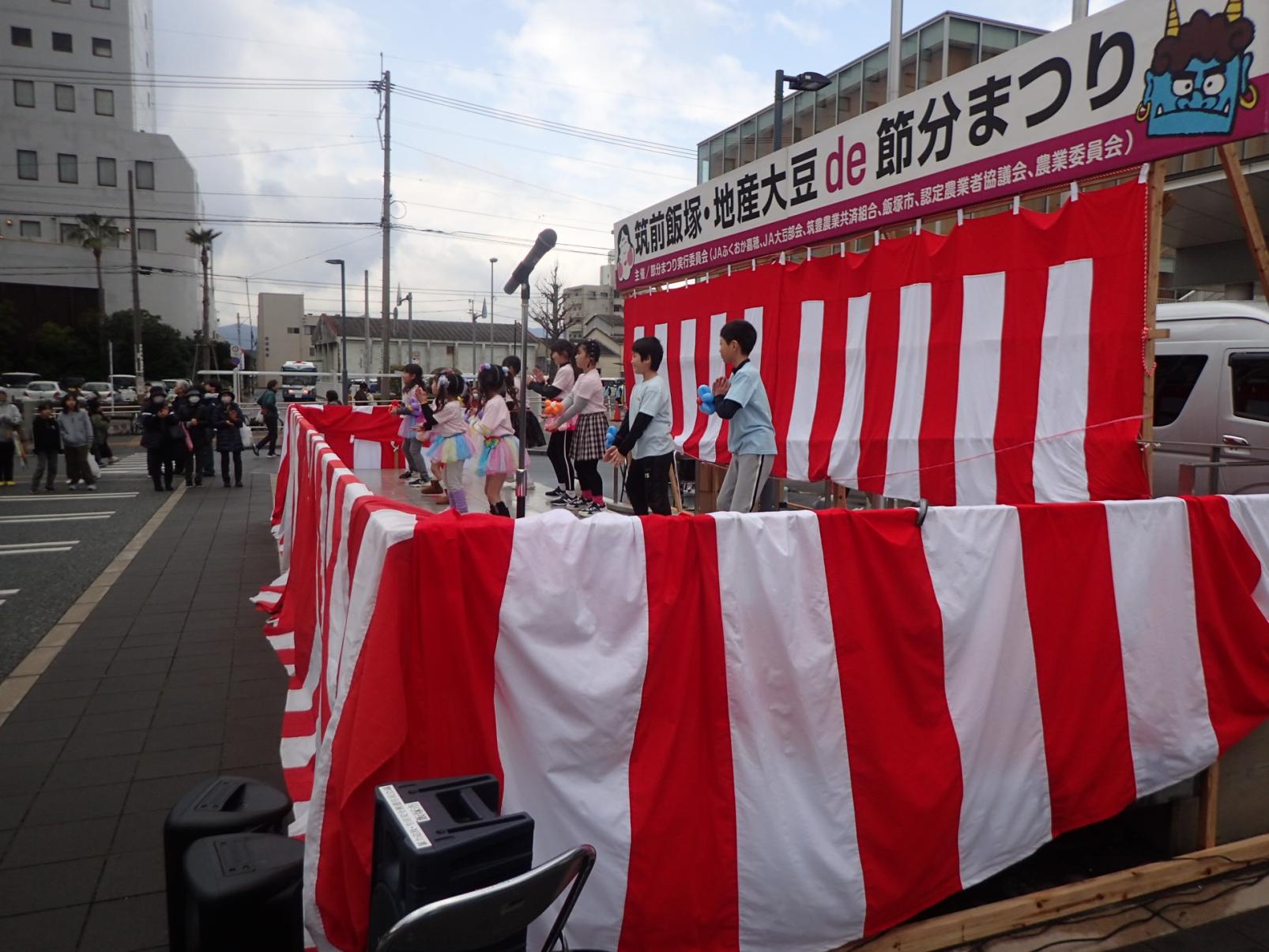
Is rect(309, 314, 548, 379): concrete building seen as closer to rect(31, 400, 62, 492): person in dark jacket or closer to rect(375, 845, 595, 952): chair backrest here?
rect(31, 400, 62, 492): person in dark jacket

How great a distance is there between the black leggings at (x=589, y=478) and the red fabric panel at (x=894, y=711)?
603 centimetres

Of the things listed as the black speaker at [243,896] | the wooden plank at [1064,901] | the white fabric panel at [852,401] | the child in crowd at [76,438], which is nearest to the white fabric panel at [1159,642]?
the wooden plank at [1064,901]

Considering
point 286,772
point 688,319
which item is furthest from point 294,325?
point 286,772

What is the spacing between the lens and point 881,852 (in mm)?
2865

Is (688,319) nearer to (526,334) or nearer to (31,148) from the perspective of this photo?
(526,334)

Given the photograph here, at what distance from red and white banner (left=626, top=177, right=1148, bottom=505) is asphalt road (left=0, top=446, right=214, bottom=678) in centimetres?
624

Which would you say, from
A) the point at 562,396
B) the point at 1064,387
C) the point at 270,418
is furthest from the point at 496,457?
the point at 270,418

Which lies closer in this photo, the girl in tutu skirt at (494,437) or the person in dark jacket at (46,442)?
the girl in tutu skirt at (494,437)

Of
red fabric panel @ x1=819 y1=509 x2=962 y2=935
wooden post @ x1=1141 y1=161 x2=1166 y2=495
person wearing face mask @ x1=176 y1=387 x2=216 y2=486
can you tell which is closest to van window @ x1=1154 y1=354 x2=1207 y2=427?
wooden post @ x1=1141 y1=161 x2=1166 y2=495

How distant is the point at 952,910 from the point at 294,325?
263 feet

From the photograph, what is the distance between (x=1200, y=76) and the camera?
4.34 m

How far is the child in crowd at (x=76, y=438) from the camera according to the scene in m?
14.1

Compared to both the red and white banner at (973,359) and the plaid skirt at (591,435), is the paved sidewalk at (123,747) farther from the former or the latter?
the red and white banner at (973,359)

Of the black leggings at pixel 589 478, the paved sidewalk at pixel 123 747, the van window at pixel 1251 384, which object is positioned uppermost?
the van window at pixel 1251 384
